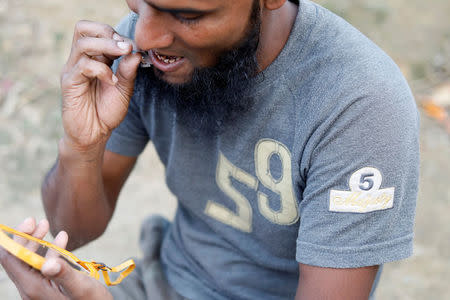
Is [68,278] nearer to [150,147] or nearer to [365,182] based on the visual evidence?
[365,182]

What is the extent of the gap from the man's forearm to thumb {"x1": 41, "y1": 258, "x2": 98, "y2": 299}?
53 centimetres

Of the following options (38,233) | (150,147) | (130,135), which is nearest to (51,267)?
(38,233)

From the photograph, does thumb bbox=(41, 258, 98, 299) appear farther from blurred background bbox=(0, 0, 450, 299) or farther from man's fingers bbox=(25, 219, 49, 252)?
blurred background bbox=(0, 0, 450, 299)

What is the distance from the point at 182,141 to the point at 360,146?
2.36 feet

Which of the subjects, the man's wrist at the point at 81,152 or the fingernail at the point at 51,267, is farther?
the man's wrist at the point at 81,152

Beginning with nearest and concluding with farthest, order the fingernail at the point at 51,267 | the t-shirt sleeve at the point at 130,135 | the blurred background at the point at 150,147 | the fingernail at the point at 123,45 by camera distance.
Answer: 1. the fingernail at the point at 51,267
2. the fingernail at the point at 123,45
3. the t-shirt sleeve at the point at 130,135
4. the blurred background at the point at 150,147

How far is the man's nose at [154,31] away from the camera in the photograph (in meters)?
1.61

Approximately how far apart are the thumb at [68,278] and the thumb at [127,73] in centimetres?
67

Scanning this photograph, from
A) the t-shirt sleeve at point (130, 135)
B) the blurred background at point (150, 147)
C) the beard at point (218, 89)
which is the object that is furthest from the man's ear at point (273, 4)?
the blurred background at point (150, 147)

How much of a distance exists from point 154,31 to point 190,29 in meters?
0.11

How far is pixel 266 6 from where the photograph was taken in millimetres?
1736

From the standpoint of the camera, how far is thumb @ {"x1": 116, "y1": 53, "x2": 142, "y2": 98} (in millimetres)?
1870

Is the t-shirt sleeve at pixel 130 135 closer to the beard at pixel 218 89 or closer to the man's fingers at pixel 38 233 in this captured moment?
the beard at pixel 218 89

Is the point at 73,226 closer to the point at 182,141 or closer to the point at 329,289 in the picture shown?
the point at 182,141
